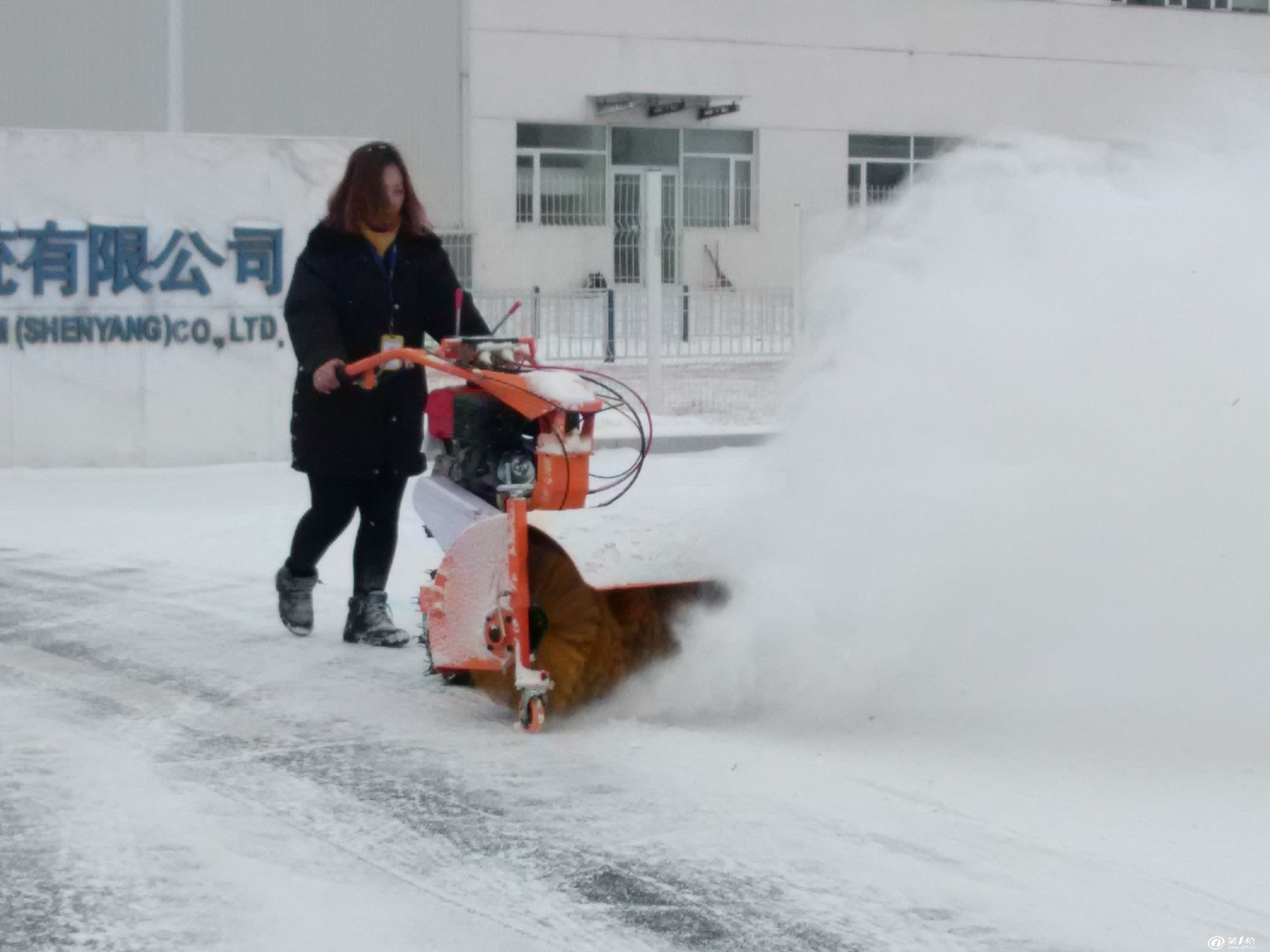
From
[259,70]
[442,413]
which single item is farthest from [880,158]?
[442,413]

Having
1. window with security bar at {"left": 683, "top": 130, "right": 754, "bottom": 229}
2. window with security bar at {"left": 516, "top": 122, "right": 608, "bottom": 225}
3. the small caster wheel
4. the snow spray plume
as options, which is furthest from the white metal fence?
window with security bar at {"left": 683, "top": 130, "right": 754, "bottom": 229}

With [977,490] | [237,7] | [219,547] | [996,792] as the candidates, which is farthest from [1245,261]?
[237,7]

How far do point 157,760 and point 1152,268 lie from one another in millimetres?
3178

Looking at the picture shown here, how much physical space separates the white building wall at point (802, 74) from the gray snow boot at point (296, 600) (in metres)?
20.8

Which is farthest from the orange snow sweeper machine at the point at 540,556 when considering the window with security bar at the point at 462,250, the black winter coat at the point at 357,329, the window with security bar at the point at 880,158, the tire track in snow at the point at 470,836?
the window with security bar at the point at 880,158

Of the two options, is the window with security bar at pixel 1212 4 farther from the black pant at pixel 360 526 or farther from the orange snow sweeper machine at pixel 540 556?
the orange snow sweeper machine at pixel 540 556

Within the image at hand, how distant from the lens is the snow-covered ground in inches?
159

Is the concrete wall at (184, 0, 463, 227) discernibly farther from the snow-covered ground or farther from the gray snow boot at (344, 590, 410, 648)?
the snow-covered ground

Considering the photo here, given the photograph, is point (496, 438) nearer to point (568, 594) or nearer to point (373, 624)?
point (568, 594)

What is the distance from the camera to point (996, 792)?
16.4 ft

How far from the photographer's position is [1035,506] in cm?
552

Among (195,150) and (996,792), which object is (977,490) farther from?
(195,150)

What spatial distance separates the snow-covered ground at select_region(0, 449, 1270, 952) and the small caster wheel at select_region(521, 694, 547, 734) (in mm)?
86

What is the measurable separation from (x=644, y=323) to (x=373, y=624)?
9.78 meters
